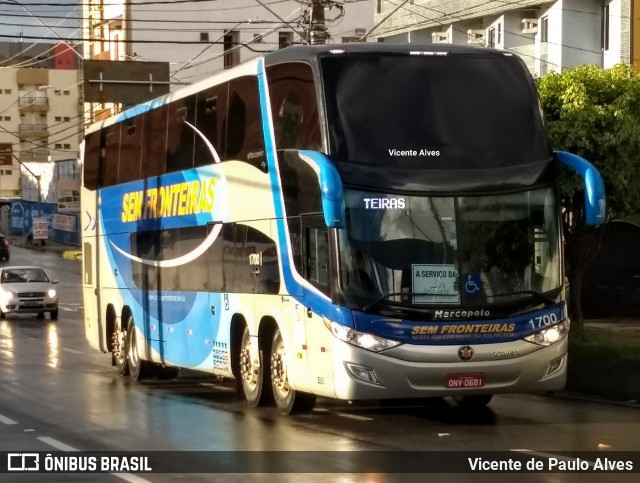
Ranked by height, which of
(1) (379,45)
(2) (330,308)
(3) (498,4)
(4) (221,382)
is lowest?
(4) (221,382)

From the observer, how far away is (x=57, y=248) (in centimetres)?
9056

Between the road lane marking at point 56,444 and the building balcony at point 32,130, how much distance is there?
4985 inches

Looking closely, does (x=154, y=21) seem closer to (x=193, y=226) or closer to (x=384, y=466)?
(x=193, y=226)

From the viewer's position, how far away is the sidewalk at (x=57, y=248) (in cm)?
8138

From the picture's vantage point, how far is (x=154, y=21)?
77.4m

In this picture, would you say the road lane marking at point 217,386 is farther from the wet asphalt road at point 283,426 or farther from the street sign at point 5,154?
the street sign at point 5,154

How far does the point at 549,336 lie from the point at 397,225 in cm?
206

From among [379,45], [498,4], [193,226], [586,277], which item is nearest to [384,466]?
[379,45]

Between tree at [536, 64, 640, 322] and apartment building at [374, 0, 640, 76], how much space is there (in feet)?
43.1

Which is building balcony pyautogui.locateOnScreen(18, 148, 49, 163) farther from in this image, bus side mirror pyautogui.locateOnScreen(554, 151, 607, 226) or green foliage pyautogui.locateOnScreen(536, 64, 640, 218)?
bus side mirror pyautogui.locateOnScreen(554, 151, 607, 226)

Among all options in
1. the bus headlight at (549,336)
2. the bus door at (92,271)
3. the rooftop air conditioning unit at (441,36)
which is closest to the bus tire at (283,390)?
the bus headlight at (549,336)

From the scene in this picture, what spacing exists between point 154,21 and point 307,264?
2454 inches

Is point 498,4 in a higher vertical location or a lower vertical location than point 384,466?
higher

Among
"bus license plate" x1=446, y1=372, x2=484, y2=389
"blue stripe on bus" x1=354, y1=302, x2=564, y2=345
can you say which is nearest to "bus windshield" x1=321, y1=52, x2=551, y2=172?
"blue stripe on bus" x1=354, y1=302, x2=564, y2=345
